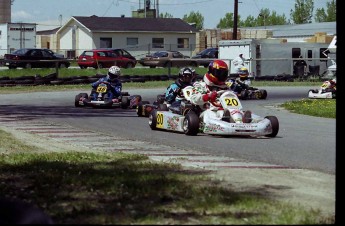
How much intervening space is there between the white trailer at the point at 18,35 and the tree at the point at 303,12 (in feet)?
166

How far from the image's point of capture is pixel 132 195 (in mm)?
7254

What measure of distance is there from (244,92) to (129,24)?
46.7m

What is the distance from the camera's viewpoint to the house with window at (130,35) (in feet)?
229

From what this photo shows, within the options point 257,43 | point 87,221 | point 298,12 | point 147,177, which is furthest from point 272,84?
point 298,12

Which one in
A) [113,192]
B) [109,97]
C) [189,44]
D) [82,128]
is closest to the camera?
[113,192]

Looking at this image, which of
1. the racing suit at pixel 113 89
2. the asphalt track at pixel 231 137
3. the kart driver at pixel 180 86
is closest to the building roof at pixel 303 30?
the asphalt track at pixel 231 137

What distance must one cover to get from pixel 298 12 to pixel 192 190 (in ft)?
326

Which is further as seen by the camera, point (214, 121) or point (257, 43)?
point (257, 43)

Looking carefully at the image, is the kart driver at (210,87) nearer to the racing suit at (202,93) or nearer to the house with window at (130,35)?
the racing suit at (202,93)

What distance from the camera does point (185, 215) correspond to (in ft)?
21.0

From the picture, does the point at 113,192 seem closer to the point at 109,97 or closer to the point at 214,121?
the point at 214,121

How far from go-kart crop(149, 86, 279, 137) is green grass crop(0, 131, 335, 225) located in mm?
3714

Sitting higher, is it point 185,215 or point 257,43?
point 257,43

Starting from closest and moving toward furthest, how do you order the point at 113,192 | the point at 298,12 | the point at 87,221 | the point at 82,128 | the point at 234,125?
the point at 87,221 → the point at 113,192 → the point at 234,125 → the point at 82,128 → the point at 298,12
